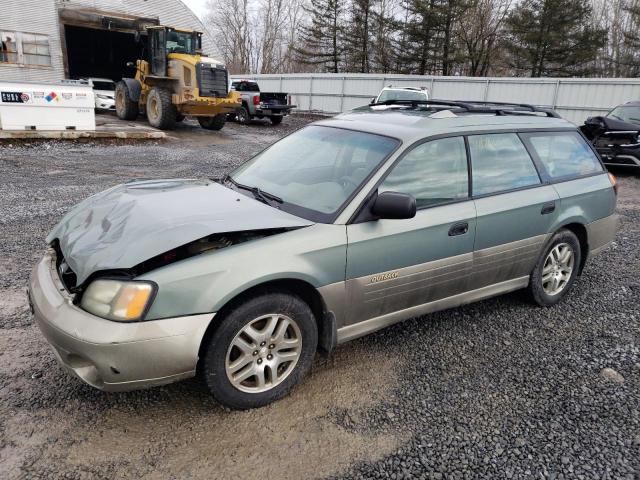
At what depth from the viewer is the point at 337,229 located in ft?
9.41

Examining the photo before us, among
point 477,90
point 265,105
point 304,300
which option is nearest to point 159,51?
point 265,105

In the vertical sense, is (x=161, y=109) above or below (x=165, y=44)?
below

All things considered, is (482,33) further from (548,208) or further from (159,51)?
(548,208)

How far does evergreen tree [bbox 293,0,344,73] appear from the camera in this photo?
35.7 metres

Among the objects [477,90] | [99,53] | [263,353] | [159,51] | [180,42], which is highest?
[99,53]

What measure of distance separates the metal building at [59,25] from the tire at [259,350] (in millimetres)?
16939

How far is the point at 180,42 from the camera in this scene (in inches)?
646

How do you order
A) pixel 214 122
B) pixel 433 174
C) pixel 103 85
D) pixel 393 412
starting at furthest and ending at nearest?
pixel 103 85
pixel 214 122
pixel 433 174
pixel 393 412

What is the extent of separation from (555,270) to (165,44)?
15377mm

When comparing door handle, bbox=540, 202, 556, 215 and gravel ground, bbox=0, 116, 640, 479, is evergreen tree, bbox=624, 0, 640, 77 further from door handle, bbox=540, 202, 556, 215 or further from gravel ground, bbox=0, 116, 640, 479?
door handle, bbox=540, 202, 556, 215

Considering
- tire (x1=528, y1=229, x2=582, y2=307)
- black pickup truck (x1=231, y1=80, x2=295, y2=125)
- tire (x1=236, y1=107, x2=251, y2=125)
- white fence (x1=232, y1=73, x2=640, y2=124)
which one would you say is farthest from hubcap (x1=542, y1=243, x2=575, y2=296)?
tire (x1=236, y1=107, x2=251, y2=125)

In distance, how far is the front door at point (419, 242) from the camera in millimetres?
2977

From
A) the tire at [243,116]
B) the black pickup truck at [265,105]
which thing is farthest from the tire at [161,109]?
the tire at [243,116]

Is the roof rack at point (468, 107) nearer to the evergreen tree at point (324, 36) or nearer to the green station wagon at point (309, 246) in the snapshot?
the green station wagon at point (309, 246)
